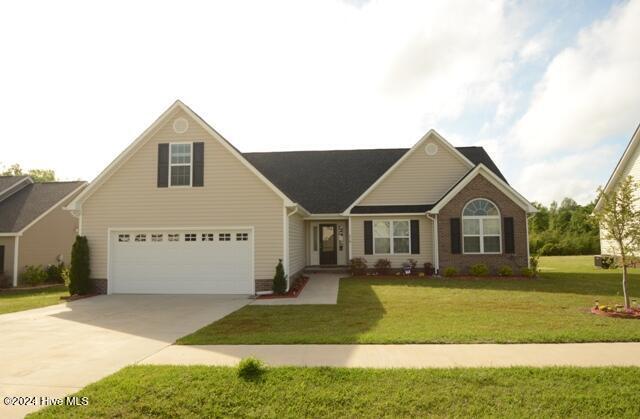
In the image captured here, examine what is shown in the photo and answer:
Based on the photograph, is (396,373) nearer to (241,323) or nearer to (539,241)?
(241,323)

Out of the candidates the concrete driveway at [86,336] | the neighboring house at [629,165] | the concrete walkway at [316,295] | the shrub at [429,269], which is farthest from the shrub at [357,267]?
the neighboring house at [629,165]

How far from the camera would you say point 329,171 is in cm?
2405

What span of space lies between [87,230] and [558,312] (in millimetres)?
15807

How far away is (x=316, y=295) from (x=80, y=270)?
343 inches

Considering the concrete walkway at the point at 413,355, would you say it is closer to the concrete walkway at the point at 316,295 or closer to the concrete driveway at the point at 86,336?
the concrete driveway at the point at 86,336

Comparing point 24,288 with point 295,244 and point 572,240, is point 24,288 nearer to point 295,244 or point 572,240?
point 295,244

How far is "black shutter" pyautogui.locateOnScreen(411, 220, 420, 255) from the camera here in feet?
62.8

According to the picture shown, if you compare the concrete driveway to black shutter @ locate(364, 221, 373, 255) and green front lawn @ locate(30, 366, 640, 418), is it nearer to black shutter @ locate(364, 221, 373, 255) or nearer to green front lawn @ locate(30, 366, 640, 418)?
green front lawn @ locate(30, 366, 640, 418)

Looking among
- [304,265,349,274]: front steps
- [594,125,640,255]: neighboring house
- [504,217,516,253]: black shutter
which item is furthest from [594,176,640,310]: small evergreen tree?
[594,125,640,255]: neighboring house

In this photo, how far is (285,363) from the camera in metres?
6.03

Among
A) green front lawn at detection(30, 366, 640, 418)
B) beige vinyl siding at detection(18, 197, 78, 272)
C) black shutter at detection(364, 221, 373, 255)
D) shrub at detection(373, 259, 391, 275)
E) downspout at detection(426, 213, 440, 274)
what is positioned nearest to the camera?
green front lawn at detection(30, 366, 640, 418)

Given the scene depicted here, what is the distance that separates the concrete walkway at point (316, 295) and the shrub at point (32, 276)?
14081 mm

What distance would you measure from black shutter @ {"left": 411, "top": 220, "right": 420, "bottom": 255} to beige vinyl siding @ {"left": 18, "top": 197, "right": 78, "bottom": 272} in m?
19.2

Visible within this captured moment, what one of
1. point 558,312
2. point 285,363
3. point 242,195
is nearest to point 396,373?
point 285,363
